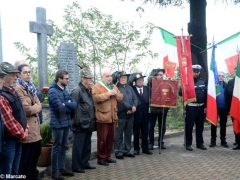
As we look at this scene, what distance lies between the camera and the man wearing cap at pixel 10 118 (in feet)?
15.9

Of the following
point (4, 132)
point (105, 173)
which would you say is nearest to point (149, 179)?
point (105, 173)

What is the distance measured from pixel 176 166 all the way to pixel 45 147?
8.21 feet

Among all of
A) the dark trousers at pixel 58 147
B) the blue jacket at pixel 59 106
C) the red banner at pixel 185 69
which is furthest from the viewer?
the red banner at pixel 185 69

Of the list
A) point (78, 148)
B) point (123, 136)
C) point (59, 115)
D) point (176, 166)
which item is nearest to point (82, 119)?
point (78, 148)

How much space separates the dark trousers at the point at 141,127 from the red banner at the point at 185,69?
1.04m

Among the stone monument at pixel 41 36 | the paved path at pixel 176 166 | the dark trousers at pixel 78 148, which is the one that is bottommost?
the paved path at pixel 176 166

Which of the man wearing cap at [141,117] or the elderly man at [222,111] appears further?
the elderly man at [222,111]

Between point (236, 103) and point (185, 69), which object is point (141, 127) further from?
point (236, 103)

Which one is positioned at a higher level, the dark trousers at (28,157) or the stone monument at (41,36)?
the stone monument at (41,36)

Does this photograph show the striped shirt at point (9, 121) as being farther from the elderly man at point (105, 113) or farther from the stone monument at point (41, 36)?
the stone monument at point (41, 36)

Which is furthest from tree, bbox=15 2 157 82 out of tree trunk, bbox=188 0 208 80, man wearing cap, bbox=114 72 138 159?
man wearing cap, bbox=114 72 138 159

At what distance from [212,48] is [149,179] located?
4251 mm

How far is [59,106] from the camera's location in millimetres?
6402

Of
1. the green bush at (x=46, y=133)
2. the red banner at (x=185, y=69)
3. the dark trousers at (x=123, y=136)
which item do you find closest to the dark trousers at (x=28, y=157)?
the green bush at (x=46, y=133)
